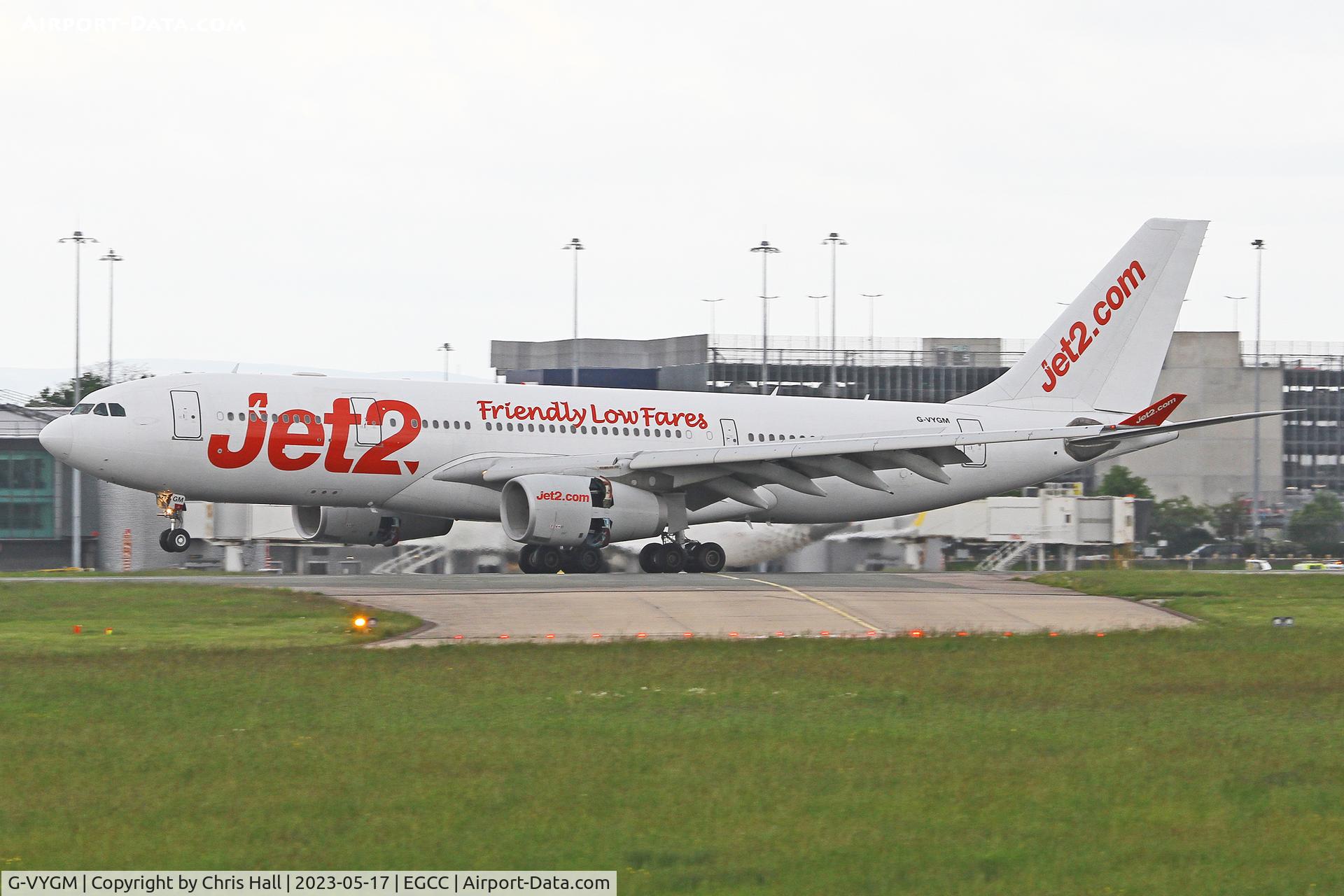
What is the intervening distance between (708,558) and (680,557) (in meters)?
0.85

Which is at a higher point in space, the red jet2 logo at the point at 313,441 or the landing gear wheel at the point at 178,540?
the red jet2 logo at the point at 313,441

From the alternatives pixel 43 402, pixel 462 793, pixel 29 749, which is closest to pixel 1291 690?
pixel 462 793

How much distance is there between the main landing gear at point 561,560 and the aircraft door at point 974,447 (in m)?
10.4

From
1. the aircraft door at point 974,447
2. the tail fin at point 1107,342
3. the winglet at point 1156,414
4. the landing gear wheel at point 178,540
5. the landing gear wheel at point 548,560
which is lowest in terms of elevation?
the landing gear wheel at point 548,560

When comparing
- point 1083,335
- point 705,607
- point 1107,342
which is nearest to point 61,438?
point 705,607

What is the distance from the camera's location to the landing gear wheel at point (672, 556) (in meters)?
35.6

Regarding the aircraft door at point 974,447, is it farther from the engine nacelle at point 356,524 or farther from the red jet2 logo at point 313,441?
the red jet2 logo at point 313,441

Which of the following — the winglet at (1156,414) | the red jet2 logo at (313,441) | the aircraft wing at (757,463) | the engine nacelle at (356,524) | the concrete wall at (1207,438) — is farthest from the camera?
the concrete wall at (1207,438)

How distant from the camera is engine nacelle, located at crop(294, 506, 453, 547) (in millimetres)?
36125

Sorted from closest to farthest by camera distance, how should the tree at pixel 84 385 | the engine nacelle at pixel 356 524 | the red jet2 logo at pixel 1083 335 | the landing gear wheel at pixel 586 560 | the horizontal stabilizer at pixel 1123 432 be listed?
the landing gear wheel at pixel 586 560 < the horizontal stabilizer at pixel 1123 432 < the engine nacelle at pixel 356 524 < the red jet2 logo at pixel 1083 335 < the tree at pixel 84 385

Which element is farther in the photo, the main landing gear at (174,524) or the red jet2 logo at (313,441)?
the red jet2 logo at (313,441)

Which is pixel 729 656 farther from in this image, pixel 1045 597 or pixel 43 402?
pixel 43 402

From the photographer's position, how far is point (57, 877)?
8586 mm

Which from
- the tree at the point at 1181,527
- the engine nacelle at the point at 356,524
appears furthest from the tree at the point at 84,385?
the tree at the point at 1181,527
